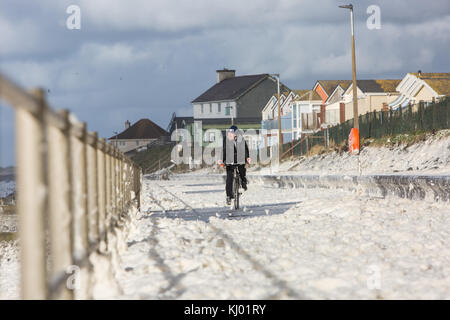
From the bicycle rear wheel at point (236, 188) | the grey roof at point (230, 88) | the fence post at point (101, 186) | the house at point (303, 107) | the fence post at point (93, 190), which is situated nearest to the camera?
the fence post at point (93, 190)

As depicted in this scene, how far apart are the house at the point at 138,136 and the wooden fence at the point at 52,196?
5337 inches

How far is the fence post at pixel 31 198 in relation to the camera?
12.4 feet

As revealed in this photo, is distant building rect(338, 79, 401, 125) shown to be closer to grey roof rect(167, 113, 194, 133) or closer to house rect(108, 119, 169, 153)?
grey roof rect(167, 113, 194, 133)

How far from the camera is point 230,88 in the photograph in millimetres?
109312

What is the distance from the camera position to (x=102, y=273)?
6.21 meters

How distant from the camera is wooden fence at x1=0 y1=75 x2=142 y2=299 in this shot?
3807 mm

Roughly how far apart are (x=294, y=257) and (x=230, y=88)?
102 metres

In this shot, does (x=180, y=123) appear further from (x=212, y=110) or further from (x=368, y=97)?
(x=368, y=97)

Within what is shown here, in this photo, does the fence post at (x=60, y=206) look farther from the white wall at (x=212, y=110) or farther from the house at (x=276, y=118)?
the white wall at (x=212, y=110)

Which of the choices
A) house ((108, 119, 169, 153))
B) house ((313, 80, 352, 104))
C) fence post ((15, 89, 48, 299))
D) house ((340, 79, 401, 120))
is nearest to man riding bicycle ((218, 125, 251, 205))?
fence post ((15, 89, 48, 299))

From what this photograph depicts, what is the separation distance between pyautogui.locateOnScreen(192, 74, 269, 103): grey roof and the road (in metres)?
91.6

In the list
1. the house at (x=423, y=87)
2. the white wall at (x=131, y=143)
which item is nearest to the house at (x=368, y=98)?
the house at (x=423, y=87)
